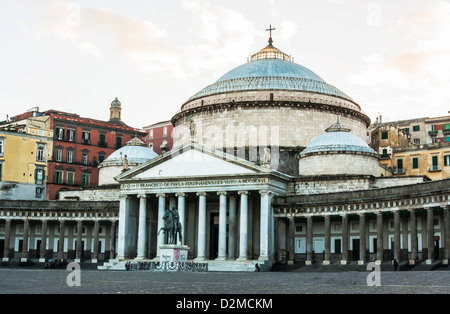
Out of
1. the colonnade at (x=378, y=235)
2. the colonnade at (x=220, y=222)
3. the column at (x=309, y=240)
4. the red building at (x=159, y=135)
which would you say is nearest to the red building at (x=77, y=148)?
the red building at (x=159, y=135)

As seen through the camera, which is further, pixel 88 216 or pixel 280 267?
pixel 88 216

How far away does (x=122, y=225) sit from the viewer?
6631 cm

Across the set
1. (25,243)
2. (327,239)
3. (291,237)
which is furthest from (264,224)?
(25,243)

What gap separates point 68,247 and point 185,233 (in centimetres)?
1690

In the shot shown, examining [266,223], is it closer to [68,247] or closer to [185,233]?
[185,233]

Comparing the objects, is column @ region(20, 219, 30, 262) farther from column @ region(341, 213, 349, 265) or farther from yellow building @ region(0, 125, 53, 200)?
column @ region(341, 213, 349, 265)

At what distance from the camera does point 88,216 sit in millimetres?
72062

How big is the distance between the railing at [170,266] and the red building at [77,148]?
29451 mm

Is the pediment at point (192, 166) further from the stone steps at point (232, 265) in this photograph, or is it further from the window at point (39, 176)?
the window at point (39, 176)

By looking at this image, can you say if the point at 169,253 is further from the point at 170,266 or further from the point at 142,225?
the point at 142,225

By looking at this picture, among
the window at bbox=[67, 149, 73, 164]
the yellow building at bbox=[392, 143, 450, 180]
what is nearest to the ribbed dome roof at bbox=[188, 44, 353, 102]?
the yellow building at bbox=[392, 143, 450, 180]

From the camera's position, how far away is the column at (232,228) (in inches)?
2451
